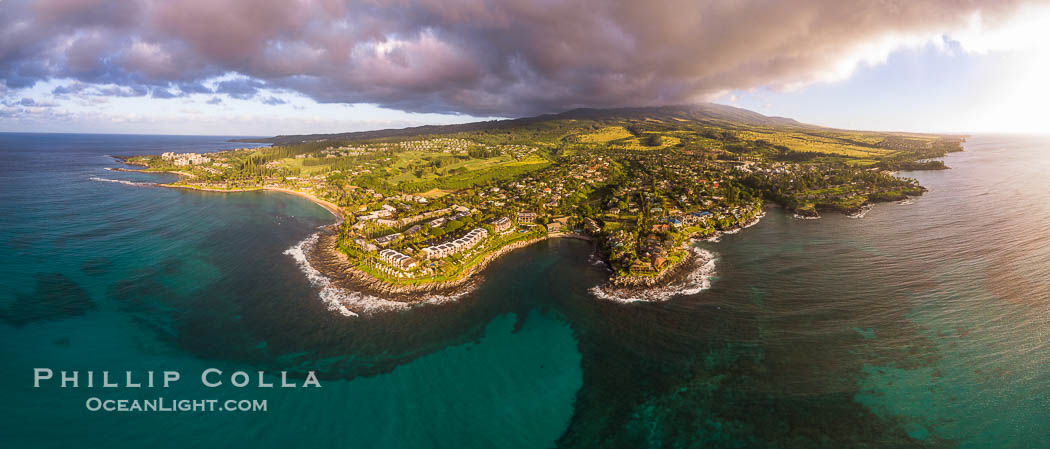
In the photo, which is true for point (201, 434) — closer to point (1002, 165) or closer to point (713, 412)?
point (713, 412)

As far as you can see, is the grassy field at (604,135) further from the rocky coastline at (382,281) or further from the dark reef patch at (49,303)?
the dark reef patch at (49,303)

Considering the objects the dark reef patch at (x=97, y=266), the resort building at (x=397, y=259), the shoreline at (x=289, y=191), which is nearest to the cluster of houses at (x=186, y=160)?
the shoreline at (x=289, y=191)

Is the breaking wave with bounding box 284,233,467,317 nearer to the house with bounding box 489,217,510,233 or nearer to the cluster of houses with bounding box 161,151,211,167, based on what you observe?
the house with bounding box 489,217,510,233

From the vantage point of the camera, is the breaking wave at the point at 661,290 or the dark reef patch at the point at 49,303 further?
the breaking wave at the point at 661,290

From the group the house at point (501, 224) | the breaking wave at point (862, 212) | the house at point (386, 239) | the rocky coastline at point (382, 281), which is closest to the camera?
the rocky coastline at point (382, 281)

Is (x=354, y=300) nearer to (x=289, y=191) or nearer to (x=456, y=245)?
(x=456, y=245)

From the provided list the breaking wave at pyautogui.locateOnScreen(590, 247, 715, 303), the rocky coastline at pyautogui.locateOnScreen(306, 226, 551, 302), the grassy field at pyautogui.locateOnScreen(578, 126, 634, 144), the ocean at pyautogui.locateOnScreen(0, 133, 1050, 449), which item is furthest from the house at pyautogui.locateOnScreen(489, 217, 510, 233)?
the grassy field at pyautogui.locateOnScreen(578, 126, 634, 144)

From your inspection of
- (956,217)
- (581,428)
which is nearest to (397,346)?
(581,428)
